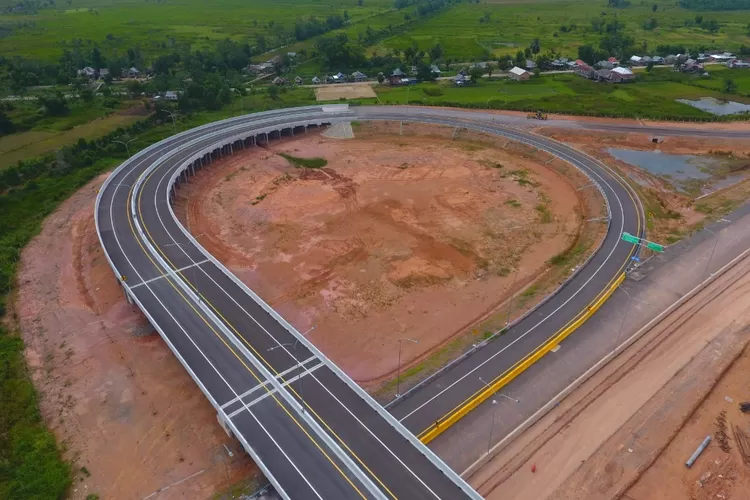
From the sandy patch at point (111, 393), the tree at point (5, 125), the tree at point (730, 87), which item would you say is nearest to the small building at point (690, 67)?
the tree at point (730, 87)

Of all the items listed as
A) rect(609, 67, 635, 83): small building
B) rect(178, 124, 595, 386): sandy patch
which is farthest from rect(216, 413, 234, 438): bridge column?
rect(609, 67, 635, 83): small building

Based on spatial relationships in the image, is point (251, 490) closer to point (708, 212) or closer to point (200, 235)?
point (200, 235)

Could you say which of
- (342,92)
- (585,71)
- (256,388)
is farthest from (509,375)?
(585,71)

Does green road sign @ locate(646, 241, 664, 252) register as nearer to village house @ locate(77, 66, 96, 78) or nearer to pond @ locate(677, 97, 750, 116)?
pond @ locate(677, 97, 750, 116)

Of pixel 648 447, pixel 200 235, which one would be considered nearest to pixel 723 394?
pixel 648 447

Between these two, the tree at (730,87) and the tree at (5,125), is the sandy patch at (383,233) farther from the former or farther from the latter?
the tree at (730,87)

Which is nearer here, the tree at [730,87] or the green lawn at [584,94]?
the green lawn at [584,94]
